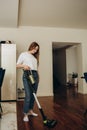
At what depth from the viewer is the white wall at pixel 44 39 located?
18.7 ft

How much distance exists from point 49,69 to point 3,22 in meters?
2.11

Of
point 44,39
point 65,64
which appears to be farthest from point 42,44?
point 65,64

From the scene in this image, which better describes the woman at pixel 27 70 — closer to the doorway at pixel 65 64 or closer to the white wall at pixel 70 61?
the doorway at pixel 65 64

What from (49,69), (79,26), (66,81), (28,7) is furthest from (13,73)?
(66,81)

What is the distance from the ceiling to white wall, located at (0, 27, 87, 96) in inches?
10.7

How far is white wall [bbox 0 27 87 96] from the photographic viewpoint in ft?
18.7

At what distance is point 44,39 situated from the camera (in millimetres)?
5914

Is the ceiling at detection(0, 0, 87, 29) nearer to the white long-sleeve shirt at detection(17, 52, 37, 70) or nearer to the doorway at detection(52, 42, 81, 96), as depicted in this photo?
the white long-sleeve shirt at detection(17, 52, 37, 70)

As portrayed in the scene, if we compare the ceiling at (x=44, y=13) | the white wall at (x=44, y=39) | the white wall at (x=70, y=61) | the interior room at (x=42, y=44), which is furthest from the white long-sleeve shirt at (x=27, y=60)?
the white wall at (x=70, y=61)

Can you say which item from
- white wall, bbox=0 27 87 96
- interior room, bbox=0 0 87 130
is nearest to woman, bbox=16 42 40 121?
interior room, bbox=0 0 87 130

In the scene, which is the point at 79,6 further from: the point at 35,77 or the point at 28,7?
the point at 35,77

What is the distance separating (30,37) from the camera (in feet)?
19.0

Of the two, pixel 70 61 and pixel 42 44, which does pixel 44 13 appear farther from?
pixel 70 61

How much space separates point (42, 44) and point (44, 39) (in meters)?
0.19
